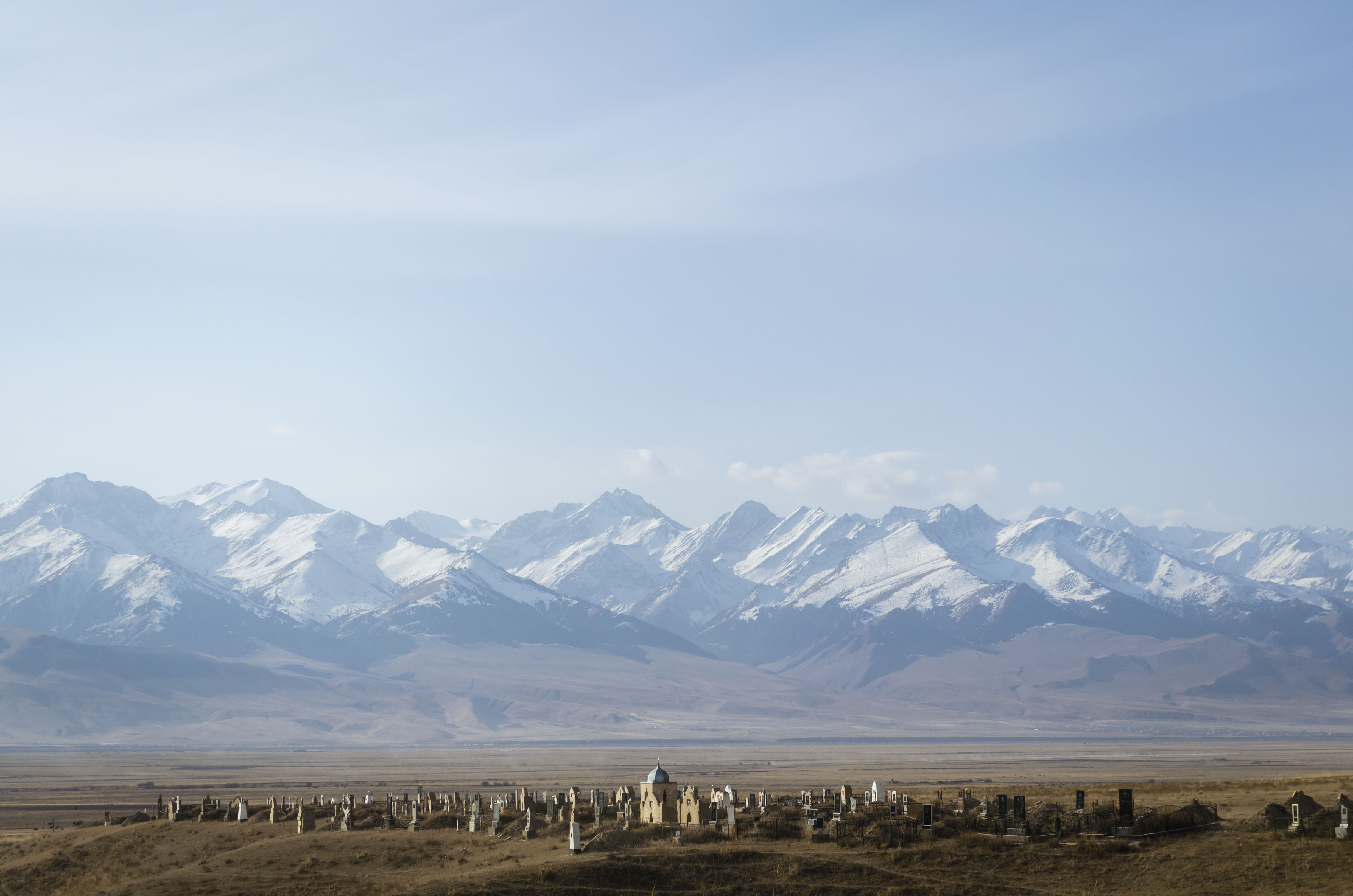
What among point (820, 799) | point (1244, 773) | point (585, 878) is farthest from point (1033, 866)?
point (1244, 773)

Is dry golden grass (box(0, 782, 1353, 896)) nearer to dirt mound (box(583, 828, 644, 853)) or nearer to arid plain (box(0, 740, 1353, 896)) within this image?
arid plain (box(0, 740, 1353, 896))

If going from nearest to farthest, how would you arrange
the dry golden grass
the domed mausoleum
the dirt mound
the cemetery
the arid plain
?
the dry golden grass < the arid plain < the cemetery < the dirt mound < the domed mausoleum

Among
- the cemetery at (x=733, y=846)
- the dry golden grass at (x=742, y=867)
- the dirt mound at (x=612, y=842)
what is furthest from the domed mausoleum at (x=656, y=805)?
the dirt mound at (x=612, y=842)

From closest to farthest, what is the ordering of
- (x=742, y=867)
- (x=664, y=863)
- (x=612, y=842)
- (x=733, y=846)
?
(x=742, y=867)
(x=664, y=863)
(x=733, y=846)
(x=612, y=842)

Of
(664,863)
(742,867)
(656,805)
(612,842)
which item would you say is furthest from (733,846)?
(656,805)

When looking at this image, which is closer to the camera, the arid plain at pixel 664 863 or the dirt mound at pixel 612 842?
the arid plain at pixel 664 863

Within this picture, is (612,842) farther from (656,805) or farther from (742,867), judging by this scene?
(656,805)

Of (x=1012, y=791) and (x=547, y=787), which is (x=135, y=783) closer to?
(x=547, y=787)

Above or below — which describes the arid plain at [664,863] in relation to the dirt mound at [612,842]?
below

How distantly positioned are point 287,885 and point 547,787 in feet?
383

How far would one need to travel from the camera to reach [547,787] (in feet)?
553

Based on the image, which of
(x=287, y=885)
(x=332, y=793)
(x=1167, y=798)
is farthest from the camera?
(x=332, y=793)

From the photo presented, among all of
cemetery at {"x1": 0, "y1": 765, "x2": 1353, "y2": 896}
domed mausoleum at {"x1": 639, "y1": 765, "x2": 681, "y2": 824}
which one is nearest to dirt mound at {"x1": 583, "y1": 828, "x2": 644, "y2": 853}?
cemetery at {"x1": 0, "y1": 765, "x2": 1353, "y2": 896}

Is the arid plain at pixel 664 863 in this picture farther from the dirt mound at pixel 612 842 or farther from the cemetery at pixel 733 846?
the dirt mound at pixel 612 842
